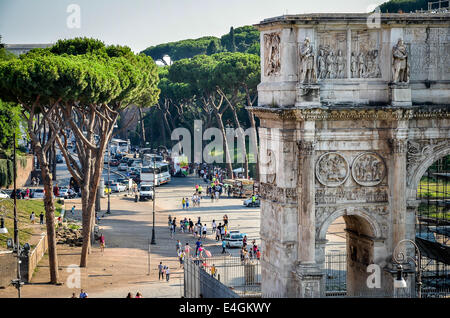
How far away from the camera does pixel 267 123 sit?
34406 millimetres

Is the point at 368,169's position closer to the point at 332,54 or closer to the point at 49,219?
the point at 332,54

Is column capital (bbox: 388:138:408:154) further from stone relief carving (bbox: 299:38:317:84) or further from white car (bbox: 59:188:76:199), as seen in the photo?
white car (bbox: 59:188:76:199)

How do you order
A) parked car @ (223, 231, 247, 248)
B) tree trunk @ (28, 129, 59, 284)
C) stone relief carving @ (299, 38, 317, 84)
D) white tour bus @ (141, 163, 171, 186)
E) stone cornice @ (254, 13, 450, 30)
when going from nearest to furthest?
stone relief carving @ (299, 38, 317, 84), stone cornice @ (254, 13, 450, 30), tree trunk @ (28, 129, 59, 284), parked car @ (223, 231, 247, 248), white tour bus @ (141, 163, 171, 186)

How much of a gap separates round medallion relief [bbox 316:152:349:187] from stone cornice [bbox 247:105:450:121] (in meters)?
1.53

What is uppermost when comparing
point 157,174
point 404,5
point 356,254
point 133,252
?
point 404,5

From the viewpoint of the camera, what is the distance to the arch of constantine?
107 feet

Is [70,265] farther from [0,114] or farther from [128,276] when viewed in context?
[0,114]

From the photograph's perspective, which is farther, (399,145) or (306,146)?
(399,145)

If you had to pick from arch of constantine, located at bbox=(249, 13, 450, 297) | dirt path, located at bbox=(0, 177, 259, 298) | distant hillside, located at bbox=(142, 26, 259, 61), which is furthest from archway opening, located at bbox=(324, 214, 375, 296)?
distant hillside, located at bbox=(142, 26, 259, 61)

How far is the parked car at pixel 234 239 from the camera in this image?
186ft

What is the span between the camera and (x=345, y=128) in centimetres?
3328

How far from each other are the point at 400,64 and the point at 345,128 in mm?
3186

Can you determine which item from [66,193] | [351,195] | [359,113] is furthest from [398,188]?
[66,193]

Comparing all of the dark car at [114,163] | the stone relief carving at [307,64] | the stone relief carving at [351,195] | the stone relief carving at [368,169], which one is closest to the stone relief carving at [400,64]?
the stone relief carving at [368,169]
